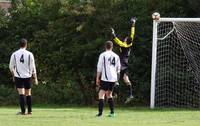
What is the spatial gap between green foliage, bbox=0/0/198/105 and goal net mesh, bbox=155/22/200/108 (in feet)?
5.10

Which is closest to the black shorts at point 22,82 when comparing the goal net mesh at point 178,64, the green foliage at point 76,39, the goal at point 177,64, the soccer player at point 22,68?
the soccer player at point 22,68

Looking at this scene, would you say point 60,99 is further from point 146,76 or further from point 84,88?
point 146,76

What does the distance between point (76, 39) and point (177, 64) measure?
4995 mm

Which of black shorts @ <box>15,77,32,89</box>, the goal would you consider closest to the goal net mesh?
the goal

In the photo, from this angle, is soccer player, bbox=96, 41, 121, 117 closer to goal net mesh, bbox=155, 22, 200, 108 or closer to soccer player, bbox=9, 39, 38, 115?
soccer player, bbox=9, 39, 38, 115

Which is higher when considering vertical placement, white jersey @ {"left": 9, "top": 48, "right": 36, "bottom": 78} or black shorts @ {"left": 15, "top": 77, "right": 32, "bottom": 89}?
white jersey @ {"left": 9, "top": 48, "right": 36, "bottom": 78}

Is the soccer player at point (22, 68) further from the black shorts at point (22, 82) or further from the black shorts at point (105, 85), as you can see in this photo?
the black shorts at point (105, 85)

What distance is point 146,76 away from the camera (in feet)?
88.4

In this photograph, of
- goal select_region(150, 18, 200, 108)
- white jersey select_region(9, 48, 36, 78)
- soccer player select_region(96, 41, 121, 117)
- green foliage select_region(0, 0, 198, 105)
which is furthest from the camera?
green foliage select_region(0, 0, 198, 105)

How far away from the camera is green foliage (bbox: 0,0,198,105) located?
27.0 meters

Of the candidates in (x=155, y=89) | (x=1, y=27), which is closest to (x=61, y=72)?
(x=1, y=27)

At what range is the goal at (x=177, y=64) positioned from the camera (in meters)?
24.6

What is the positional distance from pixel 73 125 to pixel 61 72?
1459 centimetres

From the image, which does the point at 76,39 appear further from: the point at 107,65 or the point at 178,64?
the point at 107,65
